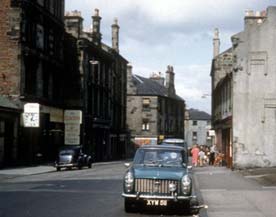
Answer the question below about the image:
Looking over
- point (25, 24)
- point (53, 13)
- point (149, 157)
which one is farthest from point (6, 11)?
point (149, 157)

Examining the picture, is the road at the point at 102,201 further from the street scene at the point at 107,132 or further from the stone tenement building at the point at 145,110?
the stone tenement building at the point at 145,110

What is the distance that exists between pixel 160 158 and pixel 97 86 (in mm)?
49356

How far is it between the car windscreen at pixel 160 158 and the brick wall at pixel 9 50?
93.2 ft

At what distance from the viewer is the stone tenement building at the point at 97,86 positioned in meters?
59.0

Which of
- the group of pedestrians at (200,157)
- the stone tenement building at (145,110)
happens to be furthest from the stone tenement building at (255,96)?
the stone tenement building at (145,110)

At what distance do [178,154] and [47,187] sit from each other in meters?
8.21

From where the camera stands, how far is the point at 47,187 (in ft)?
78.3

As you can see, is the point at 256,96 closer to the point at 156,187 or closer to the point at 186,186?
the point at 186,186

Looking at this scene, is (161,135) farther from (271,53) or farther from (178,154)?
(178,154)

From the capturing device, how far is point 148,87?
3688 inches

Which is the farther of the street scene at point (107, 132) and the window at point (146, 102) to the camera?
the window at point (146, 102)

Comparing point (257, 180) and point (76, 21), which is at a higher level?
point (76, 21)

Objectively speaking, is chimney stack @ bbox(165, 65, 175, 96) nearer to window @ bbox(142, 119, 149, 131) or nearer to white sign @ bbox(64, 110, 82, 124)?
window @ bbox(142, 119, 149, 131)

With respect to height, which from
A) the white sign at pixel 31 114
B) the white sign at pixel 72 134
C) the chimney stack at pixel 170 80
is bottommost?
the white sign at pixel 72 134
